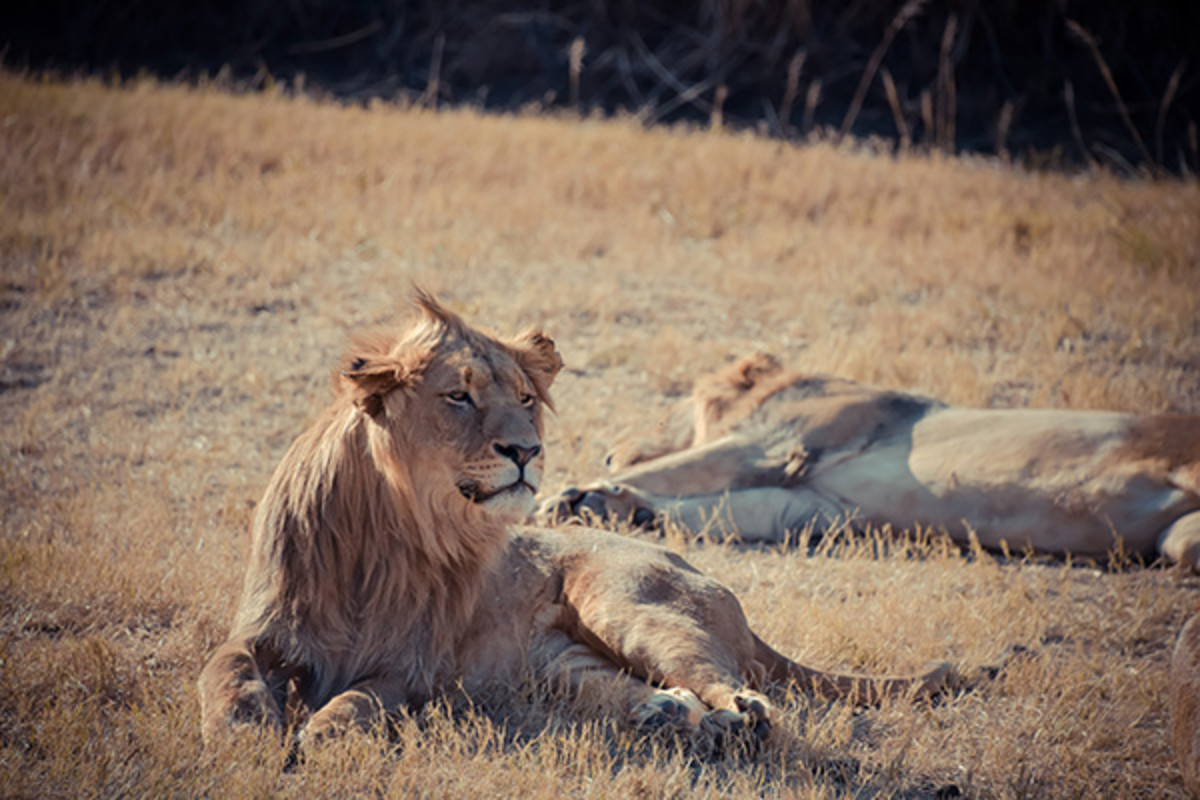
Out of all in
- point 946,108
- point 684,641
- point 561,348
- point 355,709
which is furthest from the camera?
point 946,108

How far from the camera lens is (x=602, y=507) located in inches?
217

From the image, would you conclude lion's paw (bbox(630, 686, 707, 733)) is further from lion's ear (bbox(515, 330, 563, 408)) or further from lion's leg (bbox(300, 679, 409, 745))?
lion's ear (bbox(515, 330, 563, 408))

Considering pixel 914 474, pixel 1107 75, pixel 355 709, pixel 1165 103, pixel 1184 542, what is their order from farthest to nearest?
pixel 1165 103, pixel 1107 75, pixel 914 474, pixel 1184 542, pixel 355 709

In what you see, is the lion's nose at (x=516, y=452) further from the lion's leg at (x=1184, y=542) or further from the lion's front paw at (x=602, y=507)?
the lion's leg at (x=1184, y=542)

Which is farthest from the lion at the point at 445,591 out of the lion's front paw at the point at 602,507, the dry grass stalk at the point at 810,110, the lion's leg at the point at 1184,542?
the dry grass stalk at the point at 810,110

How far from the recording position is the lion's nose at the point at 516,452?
333 centimetres

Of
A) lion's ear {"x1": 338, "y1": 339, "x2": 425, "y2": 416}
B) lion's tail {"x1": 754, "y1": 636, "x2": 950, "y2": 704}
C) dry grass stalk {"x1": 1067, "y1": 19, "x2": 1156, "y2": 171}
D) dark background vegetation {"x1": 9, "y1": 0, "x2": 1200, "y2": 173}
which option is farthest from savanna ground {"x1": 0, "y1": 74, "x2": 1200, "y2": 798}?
dark background vegetation {"x1": 9, "y1": 0, "x2": 1200, "y2": 173}

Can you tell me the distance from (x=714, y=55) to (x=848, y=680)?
1232cm

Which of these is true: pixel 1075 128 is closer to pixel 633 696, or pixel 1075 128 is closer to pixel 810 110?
pixel 810 110

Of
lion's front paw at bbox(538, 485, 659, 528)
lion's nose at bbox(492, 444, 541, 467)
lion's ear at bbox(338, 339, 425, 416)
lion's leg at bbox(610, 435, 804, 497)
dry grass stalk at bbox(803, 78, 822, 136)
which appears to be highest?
dry grass stalk at bbox(803, 78, 822, 136)

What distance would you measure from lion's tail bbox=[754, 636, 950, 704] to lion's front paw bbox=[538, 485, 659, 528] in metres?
1.54

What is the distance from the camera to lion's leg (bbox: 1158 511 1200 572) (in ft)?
16.9

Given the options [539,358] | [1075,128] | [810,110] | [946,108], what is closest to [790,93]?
[810,110]

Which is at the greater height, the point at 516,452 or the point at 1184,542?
the point at 516,452
